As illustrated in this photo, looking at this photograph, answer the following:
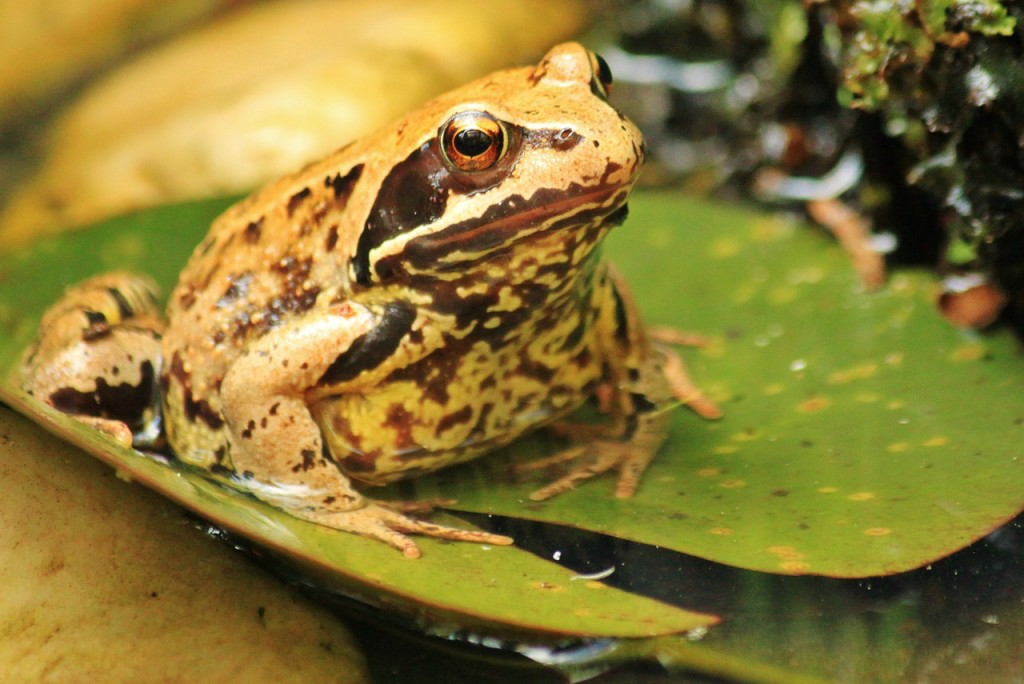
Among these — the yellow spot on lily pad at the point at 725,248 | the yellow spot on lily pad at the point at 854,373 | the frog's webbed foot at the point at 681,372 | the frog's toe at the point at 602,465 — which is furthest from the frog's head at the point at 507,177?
the yellow spot on lily pad at the point at 725,248

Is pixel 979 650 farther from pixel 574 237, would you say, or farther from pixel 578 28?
pixel 578 28

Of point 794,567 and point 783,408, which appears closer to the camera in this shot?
point 794,567

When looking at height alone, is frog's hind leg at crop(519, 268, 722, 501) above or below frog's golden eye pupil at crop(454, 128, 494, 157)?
below

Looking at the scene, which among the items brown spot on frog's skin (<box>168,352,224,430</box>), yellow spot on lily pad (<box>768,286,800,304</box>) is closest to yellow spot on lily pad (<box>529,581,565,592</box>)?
brown spot on frog's skin (<box>168,352,224,430</box>)

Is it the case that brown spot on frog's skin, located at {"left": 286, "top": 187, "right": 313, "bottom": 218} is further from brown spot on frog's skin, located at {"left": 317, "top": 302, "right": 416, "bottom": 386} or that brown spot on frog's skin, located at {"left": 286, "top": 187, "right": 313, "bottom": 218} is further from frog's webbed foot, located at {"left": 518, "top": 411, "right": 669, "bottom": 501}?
frog's webbed foot, located at {"left": 518, "top": 411, "right": 669, "bottom": 501}

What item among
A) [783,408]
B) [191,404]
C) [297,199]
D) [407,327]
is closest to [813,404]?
[783,408]

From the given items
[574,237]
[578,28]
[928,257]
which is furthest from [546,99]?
[578,28]

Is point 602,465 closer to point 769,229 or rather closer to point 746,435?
point 746,435
